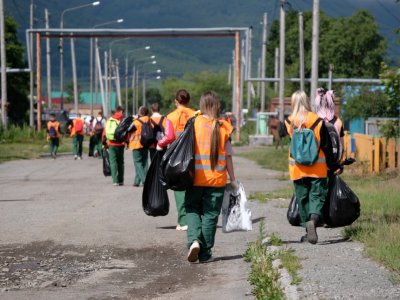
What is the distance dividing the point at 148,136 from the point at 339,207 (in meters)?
7.64

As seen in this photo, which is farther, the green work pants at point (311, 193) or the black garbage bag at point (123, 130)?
the black garbage bag at point (123, 130)

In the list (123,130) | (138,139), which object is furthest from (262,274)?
(123,130)

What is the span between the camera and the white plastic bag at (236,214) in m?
11.0

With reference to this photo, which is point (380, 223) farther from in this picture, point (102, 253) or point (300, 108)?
point (102, 253)

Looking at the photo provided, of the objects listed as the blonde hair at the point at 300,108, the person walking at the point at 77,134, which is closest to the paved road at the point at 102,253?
the blonde hair at the point at 300,108

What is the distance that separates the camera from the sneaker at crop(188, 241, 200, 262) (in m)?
10.5

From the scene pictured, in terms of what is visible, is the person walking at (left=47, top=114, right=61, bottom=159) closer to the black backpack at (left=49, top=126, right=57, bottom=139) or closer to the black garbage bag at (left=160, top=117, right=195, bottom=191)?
the black backpack at (left=49, top=126, right=57, bottom=139)

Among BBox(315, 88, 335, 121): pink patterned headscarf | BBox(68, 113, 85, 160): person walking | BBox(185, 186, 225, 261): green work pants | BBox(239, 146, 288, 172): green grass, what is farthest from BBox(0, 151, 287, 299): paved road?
BBox(68, 113, 85, 160): person walking

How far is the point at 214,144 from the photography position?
35.0 feet

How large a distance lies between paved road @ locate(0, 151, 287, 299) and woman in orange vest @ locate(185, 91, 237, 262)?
300 millimetres

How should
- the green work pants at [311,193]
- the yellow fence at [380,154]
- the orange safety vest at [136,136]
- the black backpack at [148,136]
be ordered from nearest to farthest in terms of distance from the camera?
the green work pants at [311,193], the black backpack at [148,136], the orange safety vest at [136,136], the yellow fence at [380,154]

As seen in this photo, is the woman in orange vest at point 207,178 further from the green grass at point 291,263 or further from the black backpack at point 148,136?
the black backpack at point 148,136

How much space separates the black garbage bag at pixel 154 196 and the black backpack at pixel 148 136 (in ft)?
19.5

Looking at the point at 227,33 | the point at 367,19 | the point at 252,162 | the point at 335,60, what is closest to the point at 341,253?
the point at 252,162
